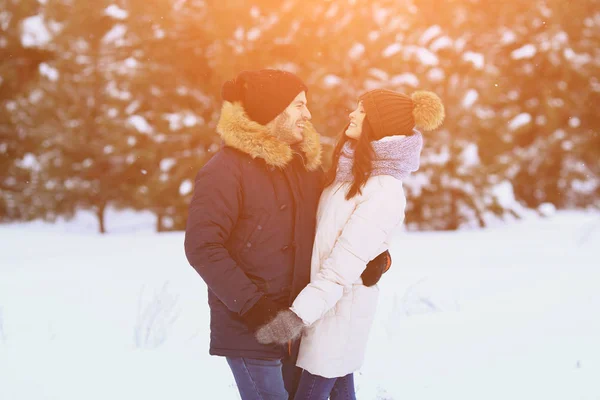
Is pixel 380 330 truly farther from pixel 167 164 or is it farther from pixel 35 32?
pixel 35 32

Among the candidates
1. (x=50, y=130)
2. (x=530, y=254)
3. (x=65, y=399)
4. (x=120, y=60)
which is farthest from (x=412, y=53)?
(x=65, y=399)

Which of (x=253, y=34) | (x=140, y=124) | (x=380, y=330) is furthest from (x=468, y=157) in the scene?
(x=380, y=330)

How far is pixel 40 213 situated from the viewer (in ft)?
45.3

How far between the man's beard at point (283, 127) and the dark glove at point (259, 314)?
2.09 ft

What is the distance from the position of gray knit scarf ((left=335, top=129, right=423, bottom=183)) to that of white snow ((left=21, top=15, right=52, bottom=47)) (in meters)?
12.3

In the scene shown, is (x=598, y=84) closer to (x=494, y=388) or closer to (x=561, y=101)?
(x=561, y=101)

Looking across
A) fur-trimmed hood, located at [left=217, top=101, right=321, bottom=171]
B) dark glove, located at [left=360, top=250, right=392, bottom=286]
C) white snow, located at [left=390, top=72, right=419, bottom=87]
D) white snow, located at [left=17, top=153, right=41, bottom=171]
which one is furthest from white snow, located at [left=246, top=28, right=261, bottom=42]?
dark glove, located at [left=360, top=250, right=392, bottom=286]

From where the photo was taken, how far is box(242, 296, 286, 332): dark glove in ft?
6.42

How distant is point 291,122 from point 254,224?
432 millimetres

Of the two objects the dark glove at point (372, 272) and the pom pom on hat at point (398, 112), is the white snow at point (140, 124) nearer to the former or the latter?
the pom pom on hat at point (398, 112)

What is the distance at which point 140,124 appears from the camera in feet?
39.3

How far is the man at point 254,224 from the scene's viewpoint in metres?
1.96

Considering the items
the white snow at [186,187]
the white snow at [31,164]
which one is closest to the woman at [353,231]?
the white snow at [186,187]

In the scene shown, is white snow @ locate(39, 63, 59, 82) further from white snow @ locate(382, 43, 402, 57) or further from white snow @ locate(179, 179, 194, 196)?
white snow @ locate(382, 43, 402, 57)
